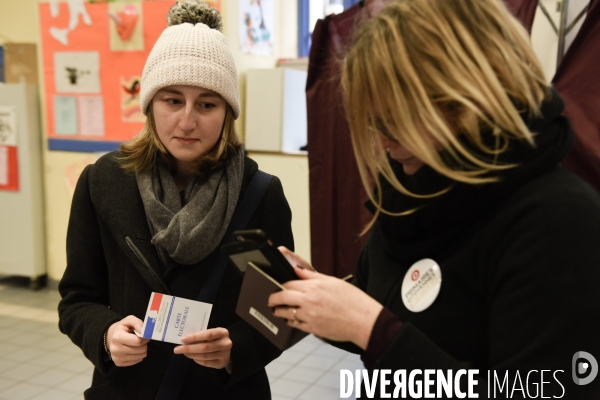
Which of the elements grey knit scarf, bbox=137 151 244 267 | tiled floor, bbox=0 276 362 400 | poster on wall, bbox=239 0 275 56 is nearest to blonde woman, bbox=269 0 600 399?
grey knit scarf, bbox=137 151 244 267

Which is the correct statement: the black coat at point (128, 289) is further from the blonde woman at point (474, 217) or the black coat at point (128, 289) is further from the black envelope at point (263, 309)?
the blonde woman at point (474, 217)

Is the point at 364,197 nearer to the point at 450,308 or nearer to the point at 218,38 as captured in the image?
the point at 218,38

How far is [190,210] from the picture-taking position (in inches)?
48.5

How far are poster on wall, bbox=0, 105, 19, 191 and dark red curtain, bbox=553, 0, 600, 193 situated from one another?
382cm

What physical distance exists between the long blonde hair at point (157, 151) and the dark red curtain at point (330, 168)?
144cm

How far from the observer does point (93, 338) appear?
1186mm

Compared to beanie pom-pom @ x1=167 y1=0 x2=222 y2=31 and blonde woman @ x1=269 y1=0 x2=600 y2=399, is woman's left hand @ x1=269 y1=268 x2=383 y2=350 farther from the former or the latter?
beanie pom-pom @ x1=167 y1=0 x2=222 y2=31

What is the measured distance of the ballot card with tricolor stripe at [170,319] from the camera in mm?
1064

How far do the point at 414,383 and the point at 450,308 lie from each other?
0.13 meters

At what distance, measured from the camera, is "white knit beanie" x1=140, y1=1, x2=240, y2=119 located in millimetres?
1221

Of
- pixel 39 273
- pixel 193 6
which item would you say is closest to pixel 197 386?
pixel 193 6

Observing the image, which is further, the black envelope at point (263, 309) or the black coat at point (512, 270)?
the black envelope at point (263, 309)

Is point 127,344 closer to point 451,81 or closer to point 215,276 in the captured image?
point 215,276

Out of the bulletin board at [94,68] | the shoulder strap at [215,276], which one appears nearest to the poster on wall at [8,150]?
the bulletin board at [94,68]
